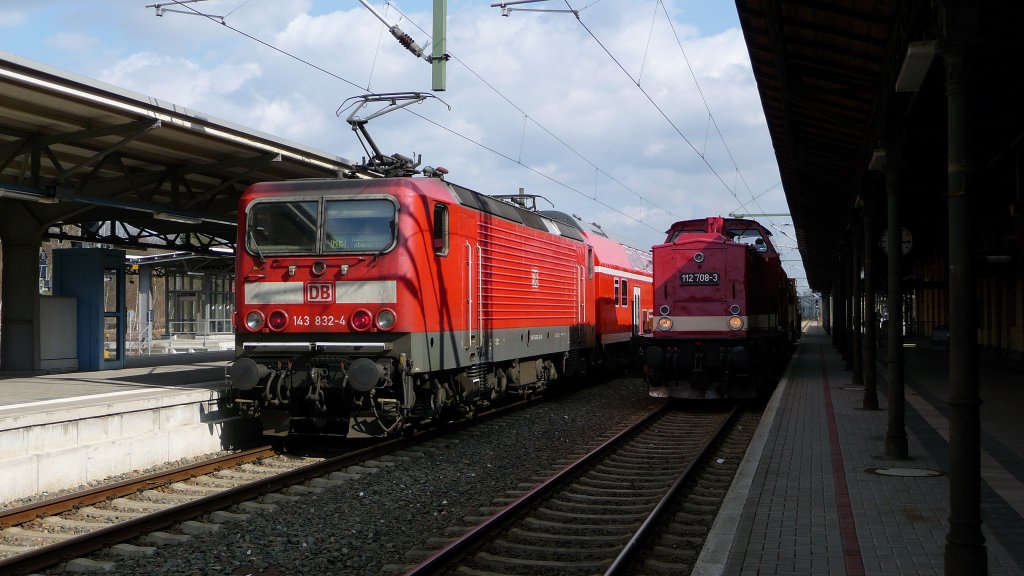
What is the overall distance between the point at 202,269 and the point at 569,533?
78.8 feet

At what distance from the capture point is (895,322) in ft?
34.0

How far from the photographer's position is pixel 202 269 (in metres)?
29.1

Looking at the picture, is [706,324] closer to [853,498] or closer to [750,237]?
[750,237]

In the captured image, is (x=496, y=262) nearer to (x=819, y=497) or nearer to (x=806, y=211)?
(x=819, y=497)

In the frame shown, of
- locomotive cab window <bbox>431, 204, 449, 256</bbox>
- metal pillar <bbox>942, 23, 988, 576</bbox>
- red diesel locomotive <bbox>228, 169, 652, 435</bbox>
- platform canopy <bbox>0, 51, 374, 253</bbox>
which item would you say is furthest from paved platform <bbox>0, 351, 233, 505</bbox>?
metal pillar <bbox>942, 23, 988, 576</bbox>

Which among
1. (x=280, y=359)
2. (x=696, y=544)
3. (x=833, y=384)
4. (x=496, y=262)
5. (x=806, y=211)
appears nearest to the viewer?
(x=696, y=544)

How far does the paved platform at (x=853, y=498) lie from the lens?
237 inches

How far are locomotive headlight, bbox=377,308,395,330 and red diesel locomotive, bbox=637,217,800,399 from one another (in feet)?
21.4

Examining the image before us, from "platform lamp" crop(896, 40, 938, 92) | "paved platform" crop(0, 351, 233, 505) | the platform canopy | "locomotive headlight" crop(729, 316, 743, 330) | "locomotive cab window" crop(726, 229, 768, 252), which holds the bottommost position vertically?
"paved platform" crop(0, 351, 233, 505)

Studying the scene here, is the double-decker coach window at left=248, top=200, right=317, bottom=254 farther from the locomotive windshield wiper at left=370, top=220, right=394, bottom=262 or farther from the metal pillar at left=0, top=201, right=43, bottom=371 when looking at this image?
the metal pillar at left=0, top=201, right=43, bottom=371

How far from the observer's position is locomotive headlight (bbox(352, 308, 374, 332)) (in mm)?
10750

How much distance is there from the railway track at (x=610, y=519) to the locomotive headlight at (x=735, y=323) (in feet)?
13.2

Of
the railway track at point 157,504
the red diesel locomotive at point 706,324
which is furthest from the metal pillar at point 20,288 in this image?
the red diesel locomotive at point 706,324

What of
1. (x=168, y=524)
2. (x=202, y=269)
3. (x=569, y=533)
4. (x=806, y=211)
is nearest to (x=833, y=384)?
(x=806, y=211)
